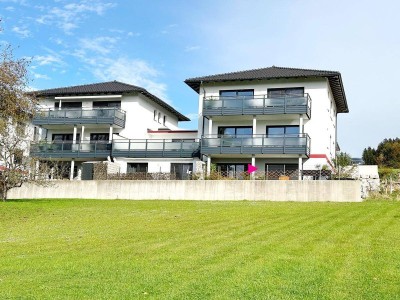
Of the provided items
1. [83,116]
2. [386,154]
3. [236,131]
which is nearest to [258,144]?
[236,131]

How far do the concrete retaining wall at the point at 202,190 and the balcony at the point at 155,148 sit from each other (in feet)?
27.3

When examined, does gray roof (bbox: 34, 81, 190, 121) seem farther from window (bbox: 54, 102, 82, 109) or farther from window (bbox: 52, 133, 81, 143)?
window (bbox: 52, 133, 81, 143)

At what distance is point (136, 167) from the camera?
1550 inches

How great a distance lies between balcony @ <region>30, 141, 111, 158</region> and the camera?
131ft

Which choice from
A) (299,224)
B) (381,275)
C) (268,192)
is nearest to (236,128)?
(268,192)

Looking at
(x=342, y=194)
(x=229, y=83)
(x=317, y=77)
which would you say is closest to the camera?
(x=342, y=194)

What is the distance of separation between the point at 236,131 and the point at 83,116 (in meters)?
13.4

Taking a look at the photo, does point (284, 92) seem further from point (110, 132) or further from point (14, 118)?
point (14, 118)

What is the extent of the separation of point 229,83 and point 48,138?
716 inches

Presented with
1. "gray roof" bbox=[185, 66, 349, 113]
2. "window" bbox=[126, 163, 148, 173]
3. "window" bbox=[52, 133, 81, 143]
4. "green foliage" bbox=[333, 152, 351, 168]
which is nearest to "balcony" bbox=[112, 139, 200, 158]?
"window" bbox=[126, 163, 148, 173]

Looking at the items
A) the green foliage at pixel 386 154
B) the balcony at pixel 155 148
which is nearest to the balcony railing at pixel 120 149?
the balcony at pixel 155 148

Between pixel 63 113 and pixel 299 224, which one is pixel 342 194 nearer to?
pixel 299 224

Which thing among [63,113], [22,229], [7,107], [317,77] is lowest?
[22,229]

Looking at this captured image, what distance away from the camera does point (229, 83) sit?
3828 centimetres
